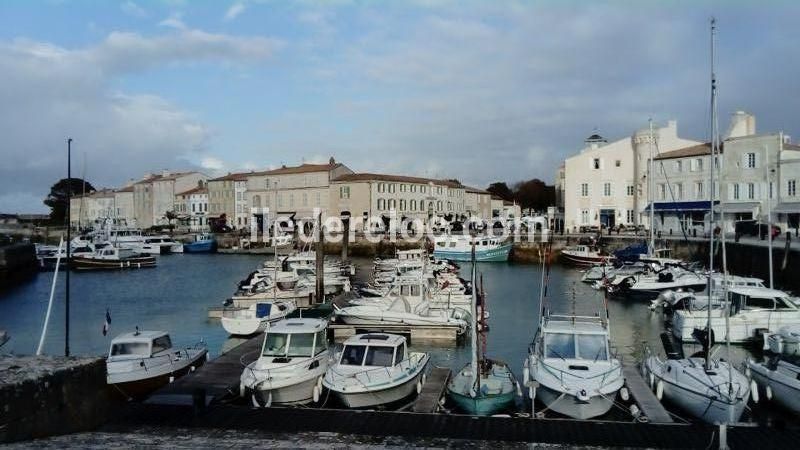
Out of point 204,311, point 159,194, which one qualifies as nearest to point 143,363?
point 204,311

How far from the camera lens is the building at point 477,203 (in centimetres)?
11612

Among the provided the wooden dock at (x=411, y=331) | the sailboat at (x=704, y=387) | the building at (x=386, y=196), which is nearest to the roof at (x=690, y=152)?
the building at (x=386, y=196)

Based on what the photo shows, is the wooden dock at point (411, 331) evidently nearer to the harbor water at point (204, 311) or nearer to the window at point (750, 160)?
the harbor water at point (204, 311)

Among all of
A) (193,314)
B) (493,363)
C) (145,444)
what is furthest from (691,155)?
(145,444)

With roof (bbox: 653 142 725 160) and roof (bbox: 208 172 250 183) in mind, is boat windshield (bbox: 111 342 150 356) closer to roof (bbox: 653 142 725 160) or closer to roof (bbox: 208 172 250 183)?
roof (bbox: 653 142 725 160)

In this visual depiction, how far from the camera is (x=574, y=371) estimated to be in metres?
16.3

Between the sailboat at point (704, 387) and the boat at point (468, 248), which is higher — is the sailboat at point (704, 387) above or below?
below

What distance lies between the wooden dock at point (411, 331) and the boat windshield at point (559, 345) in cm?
1050

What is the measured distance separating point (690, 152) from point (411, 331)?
52956 millimetres

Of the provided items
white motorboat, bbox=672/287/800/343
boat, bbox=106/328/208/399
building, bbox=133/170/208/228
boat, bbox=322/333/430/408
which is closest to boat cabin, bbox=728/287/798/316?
white motorboat, bbox=672/287/800/343

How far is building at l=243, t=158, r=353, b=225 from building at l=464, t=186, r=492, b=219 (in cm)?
2268

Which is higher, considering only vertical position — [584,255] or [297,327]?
[584,255]

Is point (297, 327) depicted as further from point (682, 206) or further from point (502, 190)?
point (502, 190)

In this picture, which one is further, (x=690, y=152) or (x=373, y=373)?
(x=690, y=152)
